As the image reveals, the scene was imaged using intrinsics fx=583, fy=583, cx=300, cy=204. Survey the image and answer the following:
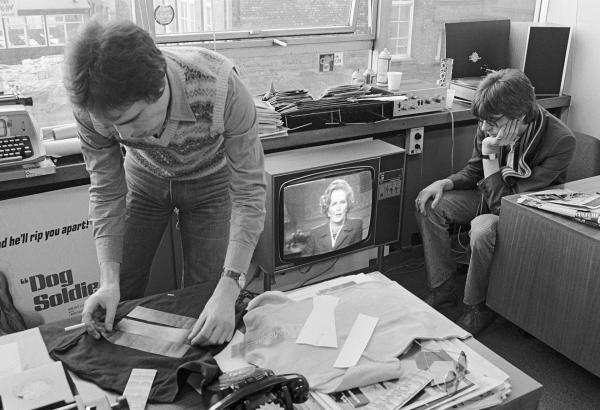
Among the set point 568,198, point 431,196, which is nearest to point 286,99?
point 431,196

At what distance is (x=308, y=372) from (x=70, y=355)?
0.56m

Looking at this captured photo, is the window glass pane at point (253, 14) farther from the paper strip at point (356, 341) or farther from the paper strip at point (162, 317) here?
the paper strip at point (356, 341)

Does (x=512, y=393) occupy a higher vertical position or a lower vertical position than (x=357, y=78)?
lower

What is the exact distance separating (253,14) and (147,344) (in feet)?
6.71

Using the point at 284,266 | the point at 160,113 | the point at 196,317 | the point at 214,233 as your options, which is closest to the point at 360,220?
the point at 284,266

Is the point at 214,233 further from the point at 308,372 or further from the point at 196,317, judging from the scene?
the point at 308,372

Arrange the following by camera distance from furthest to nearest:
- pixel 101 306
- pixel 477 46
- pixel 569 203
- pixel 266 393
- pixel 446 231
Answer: pixel 477 46, pixel 446 231, pixel 569 203, pixel 101 306, pixel 266 393

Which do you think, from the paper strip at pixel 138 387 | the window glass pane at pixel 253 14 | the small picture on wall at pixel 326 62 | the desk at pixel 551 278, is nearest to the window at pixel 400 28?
the window glass pane at pixel 253 14

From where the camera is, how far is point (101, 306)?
149cm

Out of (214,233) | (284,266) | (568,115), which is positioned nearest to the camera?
(214,233)

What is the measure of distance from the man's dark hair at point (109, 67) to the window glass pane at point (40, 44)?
1.41 metres

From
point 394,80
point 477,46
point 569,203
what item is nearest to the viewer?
point 569,203

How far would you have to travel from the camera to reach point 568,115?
370 centimetres

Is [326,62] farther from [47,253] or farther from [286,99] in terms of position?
[47,253]
